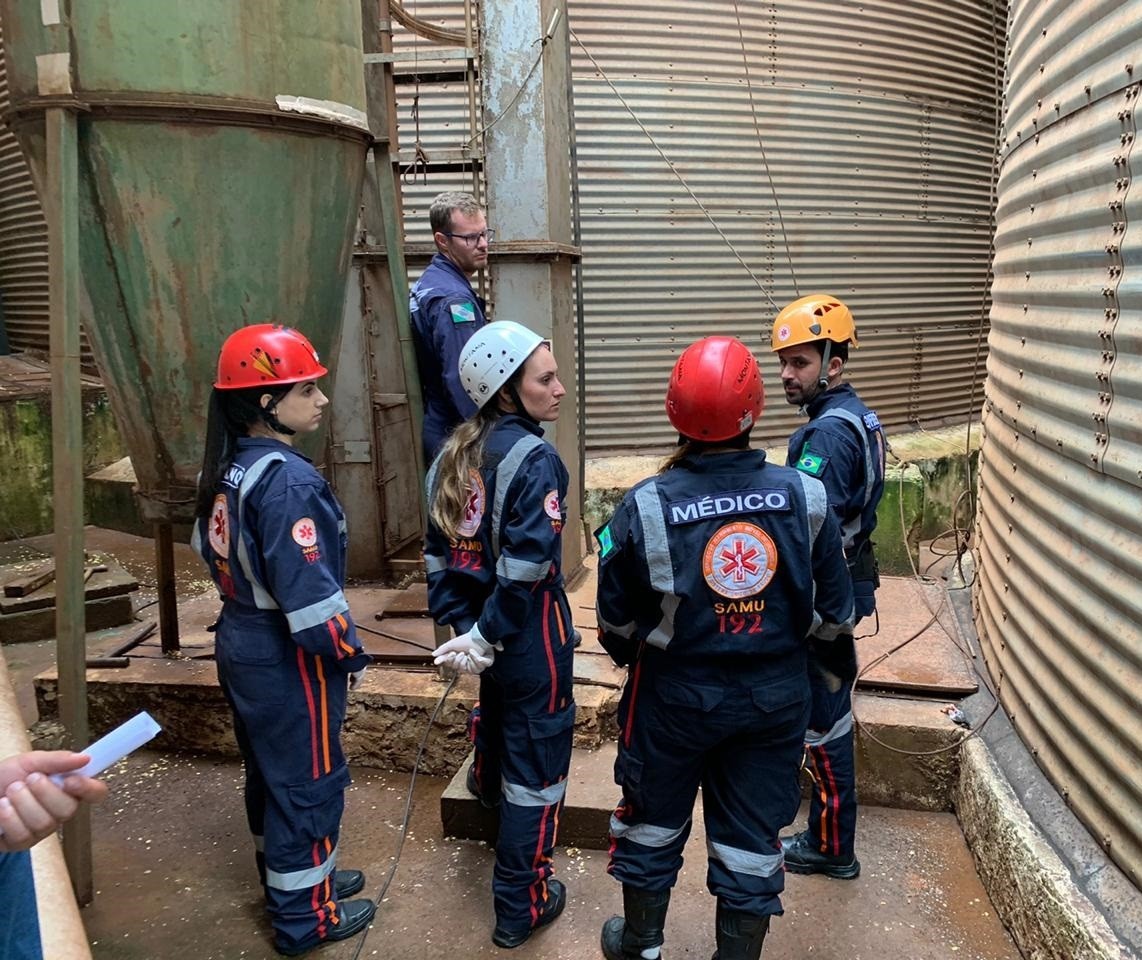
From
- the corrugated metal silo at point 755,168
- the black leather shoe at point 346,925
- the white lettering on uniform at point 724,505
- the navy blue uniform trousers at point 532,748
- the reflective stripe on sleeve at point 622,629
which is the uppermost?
the corrugated metal silo at point 755,168

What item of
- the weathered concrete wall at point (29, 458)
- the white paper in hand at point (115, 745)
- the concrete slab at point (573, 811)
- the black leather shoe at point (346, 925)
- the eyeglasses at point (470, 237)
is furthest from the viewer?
the weathered concrete wall at point (29, 458)

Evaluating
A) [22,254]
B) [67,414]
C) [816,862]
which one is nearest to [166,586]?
[67,414]

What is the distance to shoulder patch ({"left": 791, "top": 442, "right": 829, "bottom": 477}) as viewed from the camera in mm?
2914

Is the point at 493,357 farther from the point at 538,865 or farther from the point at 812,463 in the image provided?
the point at 538,865

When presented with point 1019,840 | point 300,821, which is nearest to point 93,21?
point 300,821

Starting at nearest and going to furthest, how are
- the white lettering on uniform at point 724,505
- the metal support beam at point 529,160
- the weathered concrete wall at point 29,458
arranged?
the white lettering on uniform at point 724,505, the metal support beam at point 529,160, the weathered concrete wall at point 29,458

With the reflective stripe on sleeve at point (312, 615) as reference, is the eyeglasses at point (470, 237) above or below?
above

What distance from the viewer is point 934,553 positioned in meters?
6.46

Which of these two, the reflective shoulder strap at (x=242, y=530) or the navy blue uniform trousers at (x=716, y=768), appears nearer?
the navy blue uniform trousers at (x=716, y=768)

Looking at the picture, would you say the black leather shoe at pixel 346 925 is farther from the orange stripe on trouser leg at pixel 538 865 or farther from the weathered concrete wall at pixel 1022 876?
the weathered concrete wall at pixel 1022 876

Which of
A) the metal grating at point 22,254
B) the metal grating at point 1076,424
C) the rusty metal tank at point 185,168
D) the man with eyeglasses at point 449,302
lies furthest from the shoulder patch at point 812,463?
the metal grating at point 22,254

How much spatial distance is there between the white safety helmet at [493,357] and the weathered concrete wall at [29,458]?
23.2 feet

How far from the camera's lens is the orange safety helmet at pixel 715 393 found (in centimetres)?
225

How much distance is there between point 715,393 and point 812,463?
2.72 feet
